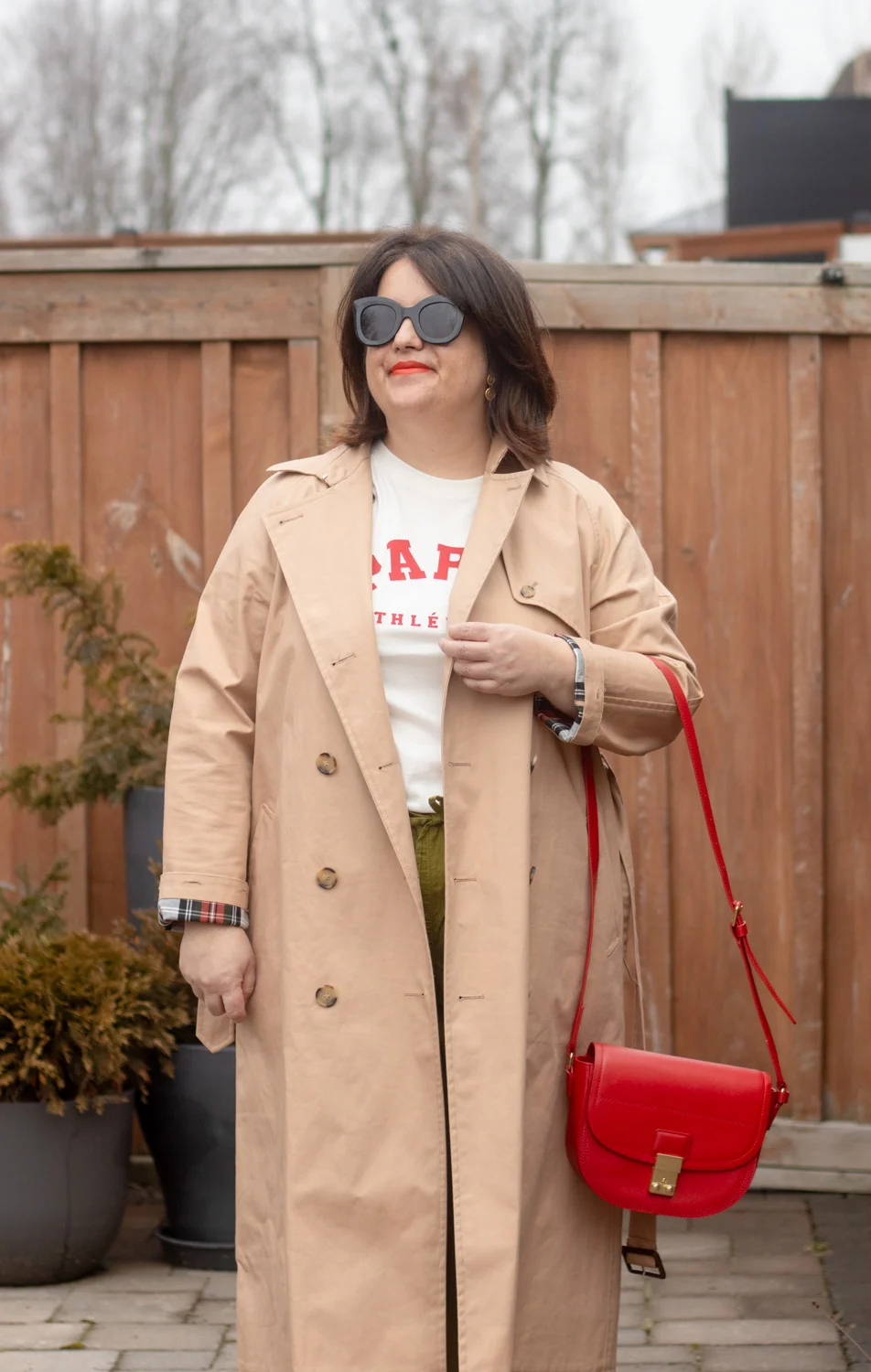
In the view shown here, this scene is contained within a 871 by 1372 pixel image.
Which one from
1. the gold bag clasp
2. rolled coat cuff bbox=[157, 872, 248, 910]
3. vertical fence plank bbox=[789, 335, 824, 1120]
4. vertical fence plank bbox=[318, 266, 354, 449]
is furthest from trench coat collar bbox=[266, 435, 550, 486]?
vertical fence plank bbox=[789, 335, 824, 1120]

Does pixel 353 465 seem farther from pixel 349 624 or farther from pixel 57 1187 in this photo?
pixel 57 1187

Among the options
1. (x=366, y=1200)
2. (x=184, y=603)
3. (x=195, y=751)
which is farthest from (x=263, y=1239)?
(x=184, y=603)

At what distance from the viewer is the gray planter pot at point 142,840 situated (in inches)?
155

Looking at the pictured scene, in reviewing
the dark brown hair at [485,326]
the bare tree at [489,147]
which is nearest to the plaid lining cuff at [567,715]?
the dark brown hair at [485,326]

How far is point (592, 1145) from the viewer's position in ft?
8.33

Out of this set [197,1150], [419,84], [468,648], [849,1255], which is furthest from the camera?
[419,84]

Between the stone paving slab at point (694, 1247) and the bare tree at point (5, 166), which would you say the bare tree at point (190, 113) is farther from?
the stone paving slab at point (694, 1247)

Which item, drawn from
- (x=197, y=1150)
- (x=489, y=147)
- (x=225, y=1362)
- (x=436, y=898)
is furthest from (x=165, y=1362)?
(x=489, y=147)

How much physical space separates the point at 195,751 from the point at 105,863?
199 cm

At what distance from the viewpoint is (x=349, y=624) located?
252 cm

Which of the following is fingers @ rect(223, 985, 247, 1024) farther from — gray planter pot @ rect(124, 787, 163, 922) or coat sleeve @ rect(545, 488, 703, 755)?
gray planter pot @ rect(124, 787, 163, 922)

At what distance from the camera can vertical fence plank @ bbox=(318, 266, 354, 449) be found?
427cm

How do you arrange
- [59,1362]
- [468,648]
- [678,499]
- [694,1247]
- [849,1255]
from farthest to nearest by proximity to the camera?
[678,499] → [694,1247] → [849,1255] → [59,1362] → [468,648]

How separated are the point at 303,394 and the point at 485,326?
68.4 inches
